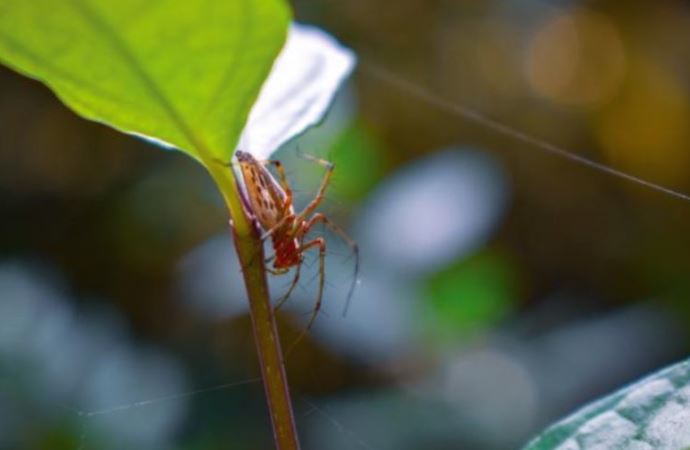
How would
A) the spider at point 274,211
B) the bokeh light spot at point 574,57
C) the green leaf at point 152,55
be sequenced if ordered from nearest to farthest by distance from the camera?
1. the green leaf at point 152,55
2. the spider at point 274,211
3. the bokeh light spot at point 574,57

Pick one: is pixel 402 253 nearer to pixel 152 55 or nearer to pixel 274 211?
pixel 274 211

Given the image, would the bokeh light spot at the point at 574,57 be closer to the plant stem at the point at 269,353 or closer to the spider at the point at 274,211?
the spider at the point at 274,211

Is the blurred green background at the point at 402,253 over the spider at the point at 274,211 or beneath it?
beneath

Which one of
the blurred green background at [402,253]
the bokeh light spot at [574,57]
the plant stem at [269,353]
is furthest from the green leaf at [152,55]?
the bokeh light spot at [574,57]

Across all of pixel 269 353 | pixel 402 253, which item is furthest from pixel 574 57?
pixel 269 353

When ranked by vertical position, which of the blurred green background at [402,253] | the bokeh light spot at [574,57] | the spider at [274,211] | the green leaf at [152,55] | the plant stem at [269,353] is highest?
the green leaf at [152,55]

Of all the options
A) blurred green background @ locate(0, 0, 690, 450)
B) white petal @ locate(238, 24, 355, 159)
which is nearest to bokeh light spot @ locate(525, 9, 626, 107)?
blurred green background @ locate(0, 0, 690, 450)

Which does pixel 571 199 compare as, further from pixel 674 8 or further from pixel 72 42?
pixel 72 42
